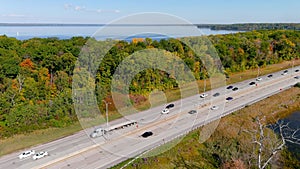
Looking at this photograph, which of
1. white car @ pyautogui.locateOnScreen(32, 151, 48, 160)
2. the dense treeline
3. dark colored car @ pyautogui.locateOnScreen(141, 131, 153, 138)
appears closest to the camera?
white car @ pyautogui.locateOnScreen(32, 151, 48, 160)

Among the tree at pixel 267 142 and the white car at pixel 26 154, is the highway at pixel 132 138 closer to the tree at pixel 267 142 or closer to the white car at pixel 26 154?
the white car at pixel 26 154

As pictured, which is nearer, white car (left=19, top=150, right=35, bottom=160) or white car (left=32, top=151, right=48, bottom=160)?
white car (left=32, top=151, right=48, bottom=160)

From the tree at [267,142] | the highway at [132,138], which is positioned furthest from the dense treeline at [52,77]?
the tree at [267,142]

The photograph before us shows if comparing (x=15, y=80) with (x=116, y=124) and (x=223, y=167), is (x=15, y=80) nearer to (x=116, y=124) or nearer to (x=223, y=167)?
(x=116, y=124)

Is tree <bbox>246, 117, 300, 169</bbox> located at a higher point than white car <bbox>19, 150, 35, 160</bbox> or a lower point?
lower

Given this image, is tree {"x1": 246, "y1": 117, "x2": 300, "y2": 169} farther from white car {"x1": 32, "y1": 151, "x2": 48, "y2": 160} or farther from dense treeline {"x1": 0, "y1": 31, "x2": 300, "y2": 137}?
dense treeline {"x1": 0, "y1": 31, "x2": 300, "y2": 137}

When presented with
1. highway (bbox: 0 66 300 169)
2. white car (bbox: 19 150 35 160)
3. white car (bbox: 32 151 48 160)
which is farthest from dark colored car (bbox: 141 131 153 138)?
white car (bbox: 19 150 35 160)

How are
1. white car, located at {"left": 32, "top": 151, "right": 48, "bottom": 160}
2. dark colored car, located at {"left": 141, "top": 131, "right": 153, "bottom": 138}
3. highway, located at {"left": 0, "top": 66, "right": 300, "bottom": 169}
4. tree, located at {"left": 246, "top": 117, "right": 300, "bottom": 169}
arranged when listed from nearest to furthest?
tree, located at {"left": 246, "top": 117, "right": 300, "bottom": 169} → highway, located at {"left": 0, "top": 66, "right": 300, "bottom": 169} → white car, located at {"left": 32, "top": 151, "right": 48, "bottom": 160} → dark colored car, located at {"left": 141, "top": 131, "right": 153, "bottom": 138}

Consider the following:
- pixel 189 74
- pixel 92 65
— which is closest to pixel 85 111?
pixel 92 65
